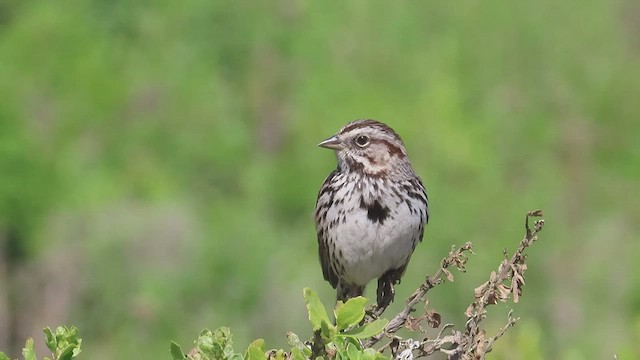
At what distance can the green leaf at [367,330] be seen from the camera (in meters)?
3.04

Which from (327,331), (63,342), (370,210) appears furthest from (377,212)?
(63,342)

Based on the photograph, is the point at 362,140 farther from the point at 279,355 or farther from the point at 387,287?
the point at 279,355

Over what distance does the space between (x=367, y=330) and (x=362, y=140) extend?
3.26 metres

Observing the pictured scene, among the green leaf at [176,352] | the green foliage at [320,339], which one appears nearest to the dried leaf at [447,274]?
the green foliage at [320,339]

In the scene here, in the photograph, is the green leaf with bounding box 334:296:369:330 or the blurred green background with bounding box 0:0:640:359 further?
the blurred green background with bounding box 0:0:640:359

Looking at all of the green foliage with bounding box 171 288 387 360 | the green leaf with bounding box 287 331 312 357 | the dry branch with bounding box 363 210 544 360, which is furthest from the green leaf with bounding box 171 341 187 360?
the dry branch with bounding box 363 210 544 360

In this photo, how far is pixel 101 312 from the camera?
941 inches

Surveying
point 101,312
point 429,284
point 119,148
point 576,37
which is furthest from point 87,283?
point 429,284

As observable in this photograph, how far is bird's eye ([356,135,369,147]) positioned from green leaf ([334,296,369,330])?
3.27 m

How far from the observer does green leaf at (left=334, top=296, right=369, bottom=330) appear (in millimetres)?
3000

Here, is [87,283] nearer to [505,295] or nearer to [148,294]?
[148,294]

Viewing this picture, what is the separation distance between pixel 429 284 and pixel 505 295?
286 millimetres

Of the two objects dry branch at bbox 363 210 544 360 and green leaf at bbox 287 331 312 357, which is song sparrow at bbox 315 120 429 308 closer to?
dry branch at bbox 363 210 544 360

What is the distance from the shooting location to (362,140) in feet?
20.6
